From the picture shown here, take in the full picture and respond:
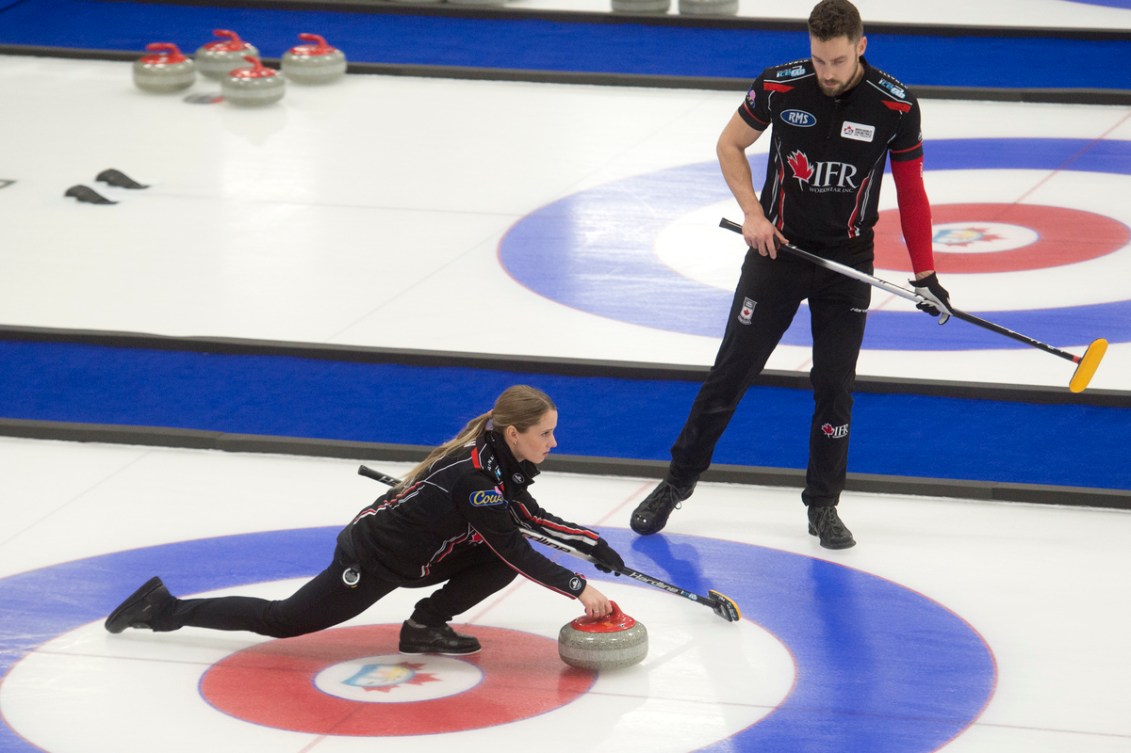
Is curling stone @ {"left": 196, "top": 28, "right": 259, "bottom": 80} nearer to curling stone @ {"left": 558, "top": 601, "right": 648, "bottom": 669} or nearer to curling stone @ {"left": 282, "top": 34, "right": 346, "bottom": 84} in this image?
curling stone @ {"left": 282, "top": 34, "right": 346, "bottom": 84}

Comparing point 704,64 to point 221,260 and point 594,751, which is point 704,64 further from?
point 594,751

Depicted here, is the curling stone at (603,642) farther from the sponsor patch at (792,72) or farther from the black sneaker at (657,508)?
the sponsor patch at (792,72)

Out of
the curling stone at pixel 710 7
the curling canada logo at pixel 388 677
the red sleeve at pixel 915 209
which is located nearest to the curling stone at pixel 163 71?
the curling stone at pixel 710 7

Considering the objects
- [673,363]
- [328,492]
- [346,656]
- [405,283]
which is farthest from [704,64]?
[346,656]

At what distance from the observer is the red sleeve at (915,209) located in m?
5.61

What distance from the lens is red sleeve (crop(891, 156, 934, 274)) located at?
561 centimetres

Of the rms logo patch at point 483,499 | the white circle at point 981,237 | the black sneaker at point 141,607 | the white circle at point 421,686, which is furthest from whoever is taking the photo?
the white circle at point 981,237

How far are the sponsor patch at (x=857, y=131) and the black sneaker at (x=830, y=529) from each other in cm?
126

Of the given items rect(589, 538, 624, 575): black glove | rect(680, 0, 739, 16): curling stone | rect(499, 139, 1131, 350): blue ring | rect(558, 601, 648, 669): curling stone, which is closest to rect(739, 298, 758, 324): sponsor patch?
rect(589, 538, 624, 575): black glove

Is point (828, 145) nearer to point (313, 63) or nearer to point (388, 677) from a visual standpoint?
point (388, 677)

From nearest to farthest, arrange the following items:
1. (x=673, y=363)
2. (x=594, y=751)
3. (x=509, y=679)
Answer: (x=594, y=751)
(x=509, y=679)
(x=673, y=363)

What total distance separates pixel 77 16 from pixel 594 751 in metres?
12.1

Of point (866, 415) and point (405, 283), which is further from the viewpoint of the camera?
point (405, 283)

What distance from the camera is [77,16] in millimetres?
15117
